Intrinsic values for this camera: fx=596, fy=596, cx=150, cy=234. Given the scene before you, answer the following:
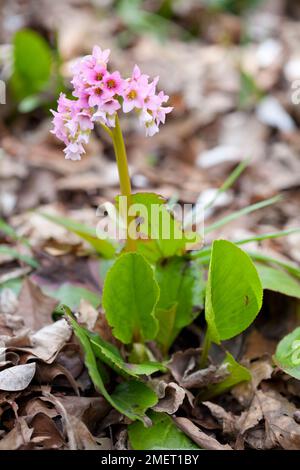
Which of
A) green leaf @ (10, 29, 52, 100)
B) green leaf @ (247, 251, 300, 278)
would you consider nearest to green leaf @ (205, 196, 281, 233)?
green leaf @ (247, 251, 300, 278)

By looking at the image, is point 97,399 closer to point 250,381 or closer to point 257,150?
point 250,381

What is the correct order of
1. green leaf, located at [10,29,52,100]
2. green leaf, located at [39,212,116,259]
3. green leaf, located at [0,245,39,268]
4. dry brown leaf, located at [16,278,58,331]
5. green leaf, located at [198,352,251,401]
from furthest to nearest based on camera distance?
green leaf, located at [10,29,52,100], green leaf, located at [0,245,39,268], green leaf, located at [39,212,116,259], dry brown leaf, located at [16,278,58,331], green leaf, located at [198,352,251,401]

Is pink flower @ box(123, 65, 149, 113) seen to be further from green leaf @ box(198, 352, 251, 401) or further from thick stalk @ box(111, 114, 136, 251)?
green leaf @ box(198, 352, 251, 401)

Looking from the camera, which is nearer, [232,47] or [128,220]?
[128,220]

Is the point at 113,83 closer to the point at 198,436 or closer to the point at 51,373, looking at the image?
the point at 51,373
